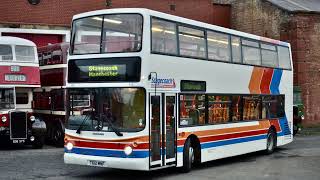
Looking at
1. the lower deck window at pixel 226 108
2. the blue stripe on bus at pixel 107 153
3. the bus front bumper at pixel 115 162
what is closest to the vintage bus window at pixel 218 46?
the lower deck window at pixel 226 108

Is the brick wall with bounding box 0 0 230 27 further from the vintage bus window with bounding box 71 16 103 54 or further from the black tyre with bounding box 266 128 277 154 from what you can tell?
the vintage bus window with bounding box 71 16 103 54

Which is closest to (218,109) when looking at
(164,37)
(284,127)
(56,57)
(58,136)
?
(164,37)

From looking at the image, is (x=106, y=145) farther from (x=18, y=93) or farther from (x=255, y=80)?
(x=18, y=93)

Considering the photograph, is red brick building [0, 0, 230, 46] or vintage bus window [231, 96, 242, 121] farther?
red brick building [0, 0, 230, 46]

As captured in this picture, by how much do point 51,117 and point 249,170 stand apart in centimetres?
920

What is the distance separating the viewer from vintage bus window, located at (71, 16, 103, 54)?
42.6 feet

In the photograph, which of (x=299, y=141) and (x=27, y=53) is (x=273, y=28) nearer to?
(x=299, y=141)

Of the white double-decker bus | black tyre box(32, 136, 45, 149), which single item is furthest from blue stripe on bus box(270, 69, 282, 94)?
black tyre box(32, 136, 45, 149)

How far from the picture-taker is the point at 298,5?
33.1 m

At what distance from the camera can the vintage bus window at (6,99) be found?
18.9 metres

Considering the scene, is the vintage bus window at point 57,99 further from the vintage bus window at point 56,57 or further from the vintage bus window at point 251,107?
the vintage bus window at point 251,107

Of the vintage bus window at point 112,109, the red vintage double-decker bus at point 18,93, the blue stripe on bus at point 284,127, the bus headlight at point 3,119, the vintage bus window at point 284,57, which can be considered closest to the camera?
the vintage bus window at point 112,109

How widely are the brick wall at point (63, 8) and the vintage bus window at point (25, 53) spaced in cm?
741

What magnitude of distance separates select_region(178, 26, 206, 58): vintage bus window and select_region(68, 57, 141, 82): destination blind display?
2031 mm
